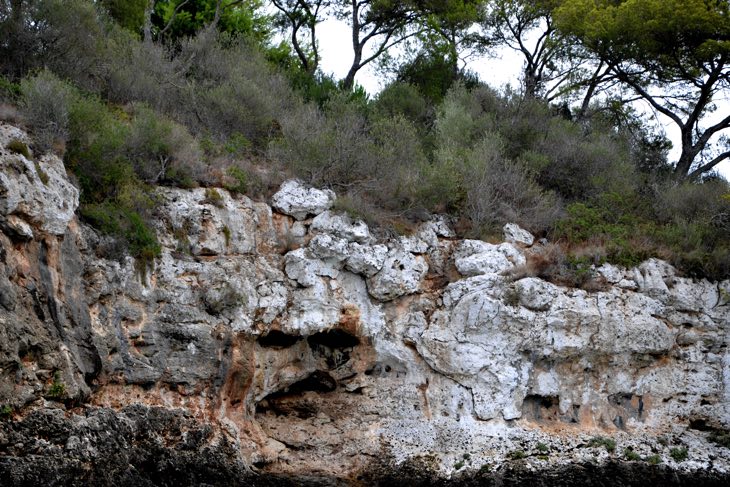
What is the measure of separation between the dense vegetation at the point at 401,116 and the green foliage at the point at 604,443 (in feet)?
10.2

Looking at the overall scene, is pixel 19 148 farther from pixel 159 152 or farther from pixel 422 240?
pixel 422 240

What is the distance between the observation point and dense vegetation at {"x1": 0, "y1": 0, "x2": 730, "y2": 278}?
1522cm

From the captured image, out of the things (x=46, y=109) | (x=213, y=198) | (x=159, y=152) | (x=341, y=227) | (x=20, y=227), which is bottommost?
(x=20, y=227)

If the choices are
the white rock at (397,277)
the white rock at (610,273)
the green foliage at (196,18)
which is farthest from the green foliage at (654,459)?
the green foliage at (196,18)

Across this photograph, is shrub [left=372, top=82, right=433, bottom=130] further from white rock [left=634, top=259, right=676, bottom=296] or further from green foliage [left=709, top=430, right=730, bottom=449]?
green foliage [left=709, top=430, right=730, bottom=449]

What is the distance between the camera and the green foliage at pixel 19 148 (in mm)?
12031

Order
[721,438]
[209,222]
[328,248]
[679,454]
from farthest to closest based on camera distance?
[721,438], [328,248], [679,454], [209,222]

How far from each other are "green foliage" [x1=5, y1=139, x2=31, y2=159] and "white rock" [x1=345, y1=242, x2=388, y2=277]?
5.40 metres

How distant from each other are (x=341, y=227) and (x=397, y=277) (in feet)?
4.20

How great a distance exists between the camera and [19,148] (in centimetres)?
1209

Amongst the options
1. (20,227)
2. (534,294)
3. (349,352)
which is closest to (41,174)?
(20,227)

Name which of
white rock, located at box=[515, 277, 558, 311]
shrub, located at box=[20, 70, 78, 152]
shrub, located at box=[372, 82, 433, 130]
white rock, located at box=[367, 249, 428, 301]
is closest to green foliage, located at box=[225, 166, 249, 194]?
white rock, located at box=[367, 249, 428, 301]

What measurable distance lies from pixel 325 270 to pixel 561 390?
451 cm

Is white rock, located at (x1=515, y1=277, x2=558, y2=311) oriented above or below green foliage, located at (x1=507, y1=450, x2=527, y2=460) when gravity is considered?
above
